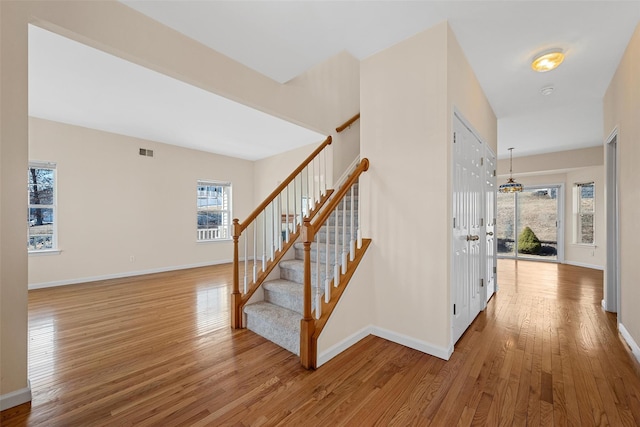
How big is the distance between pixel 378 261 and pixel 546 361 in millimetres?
1471

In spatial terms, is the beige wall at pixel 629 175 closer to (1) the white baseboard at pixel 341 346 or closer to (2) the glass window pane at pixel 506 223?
(1) the white baseboard at pixel 341 346

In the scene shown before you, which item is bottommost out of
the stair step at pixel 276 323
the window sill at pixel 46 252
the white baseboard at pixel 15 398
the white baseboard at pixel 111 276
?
the white baseboard at pixel 111 276

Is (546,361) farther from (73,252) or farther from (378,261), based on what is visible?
(73,252)

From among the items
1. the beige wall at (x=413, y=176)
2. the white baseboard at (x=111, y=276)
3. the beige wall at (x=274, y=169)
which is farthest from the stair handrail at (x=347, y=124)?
the white baseboard at (x=111, y=276)

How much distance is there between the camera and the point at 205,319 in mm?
2893

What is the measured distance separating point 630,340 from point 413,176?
2328mm

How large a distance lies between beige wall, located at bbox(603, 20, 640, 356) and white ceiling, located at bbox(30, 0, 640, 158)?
0.22m

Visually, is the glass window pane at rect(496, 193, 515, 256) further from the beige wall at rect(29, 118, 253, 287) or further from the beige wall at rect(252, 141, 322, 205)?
the beige wall at rect(29, 118, 253, 287)

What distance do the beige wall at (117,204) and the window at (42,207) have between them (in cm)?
13

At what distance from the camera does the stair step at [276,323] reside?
2.19 m

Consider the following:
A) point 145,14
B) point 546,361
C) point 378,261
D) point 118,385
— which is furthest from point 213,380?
point 145,14

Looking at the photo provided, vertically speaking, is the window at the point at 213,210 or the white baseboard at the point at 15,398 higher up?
the window at the point at 213,210

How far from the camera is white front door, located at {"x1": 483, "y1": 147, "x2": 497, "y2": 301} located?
134 inches

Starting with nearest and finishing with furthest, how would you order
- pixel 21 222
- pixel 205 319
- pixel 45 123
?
pixel 21 222 < pixel 205 319 < pixel 45 123
